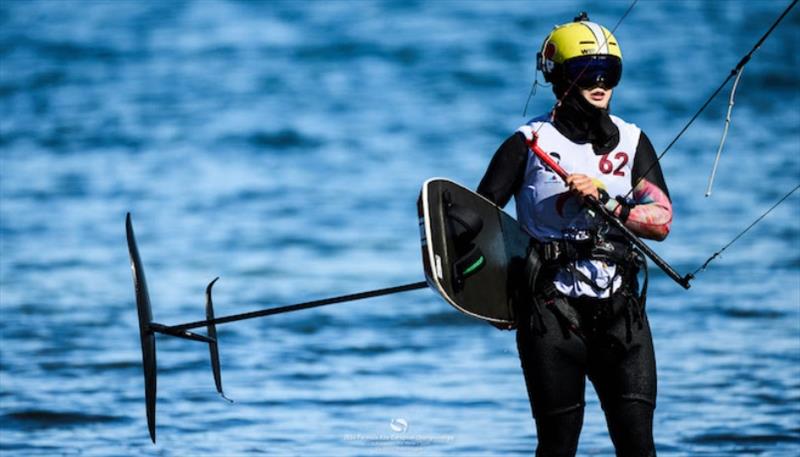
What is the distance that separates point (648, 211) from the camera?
202 inches

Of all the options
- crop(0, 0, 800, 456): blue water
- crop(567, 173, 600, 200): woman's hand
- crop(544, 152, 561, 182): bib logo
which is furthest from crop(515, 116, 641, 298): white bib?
crop(0, 0, 800, 456): blue water

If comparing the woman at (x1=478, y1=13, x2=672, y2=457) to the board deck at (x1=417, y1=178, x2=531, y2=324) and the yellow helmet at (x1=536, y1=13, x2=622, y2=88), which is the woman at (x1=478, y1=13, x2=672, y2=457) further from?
the board deck at (x1=417, y1=178, x2=531, y2=324)

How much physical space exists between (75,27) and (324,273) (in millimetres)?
17856

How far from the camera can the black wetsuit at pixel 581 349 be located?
513cm

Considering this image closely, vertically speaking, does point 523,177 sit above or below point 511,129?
above

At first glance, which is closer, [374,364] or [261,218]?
[374,364]

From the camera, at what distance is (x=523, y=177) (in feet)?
17.2

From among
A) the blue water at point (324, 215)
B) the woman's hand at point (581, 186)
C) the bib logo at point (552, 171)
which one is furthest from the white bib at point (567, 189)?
the blue water at point (324, 215)

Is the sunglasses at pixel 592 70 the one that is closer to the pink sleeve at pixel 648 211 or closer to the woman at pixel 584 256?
the woman at pixel 584 256

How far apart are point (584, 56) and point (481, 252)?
2.39 ft

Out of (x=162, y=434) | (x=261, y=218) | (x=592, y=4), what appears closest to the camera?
(x=162, y=434)

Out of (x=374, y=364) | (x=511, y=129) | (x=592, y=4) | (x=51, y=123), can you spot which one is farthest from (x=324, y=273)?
(x=592, y=4)

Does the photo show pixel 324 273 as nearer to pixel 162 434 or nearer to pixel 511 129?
pixel 162 434

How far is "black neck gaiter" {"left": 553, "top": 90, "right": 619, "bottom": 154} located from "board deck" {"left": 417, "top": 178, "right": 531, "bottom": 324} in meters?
0.35
